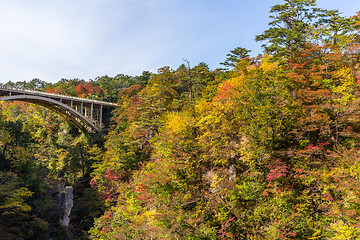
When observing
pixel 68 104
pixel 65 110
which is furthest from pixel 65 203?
pixel 68 104

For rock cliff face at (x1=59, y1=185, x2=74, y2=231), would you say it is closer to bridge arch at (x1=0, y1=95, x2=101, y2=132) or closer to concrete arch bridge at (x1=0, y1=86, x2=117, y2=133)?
bridge arch at (x1=0, y1=95, x2=101, y2=132)

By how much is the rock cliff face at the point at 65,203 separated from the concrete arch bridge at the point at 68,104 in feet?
32.3

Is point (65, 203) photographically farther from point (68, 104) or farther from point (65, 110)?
point (68, 104)

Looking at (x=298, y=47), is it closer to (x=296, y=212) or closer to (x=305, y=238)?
(x=296, y=212)

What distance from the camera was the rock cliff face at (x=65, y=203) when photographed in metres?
21.4

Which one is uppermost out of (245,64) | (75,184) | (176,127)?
(245,64)

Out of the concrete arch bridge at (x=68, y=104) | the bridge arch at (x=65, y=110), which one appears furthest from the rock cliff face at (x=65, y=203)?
the concrete arch bridge at (x=68, y=104)

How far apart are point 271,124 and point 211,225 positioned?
6457 millimetres

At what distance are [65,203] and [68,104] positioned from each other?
13.5m

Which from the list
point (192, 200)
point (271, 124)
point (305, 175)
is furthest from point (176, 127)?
point (305, 175)

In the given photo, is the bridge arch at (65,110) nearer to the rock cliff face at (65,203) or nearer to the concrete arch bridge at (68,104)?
the concrete arch bridge at (68,104)

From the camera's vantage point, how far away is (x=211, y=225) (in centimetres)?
1243

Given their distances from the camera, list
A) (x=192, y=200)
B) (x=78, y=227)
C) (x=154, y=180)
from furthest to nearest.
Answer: (x=78, y=227) < (x=154, y=180) < (x=192, y=200)

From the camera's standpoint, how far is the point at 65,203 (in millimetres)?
22469
